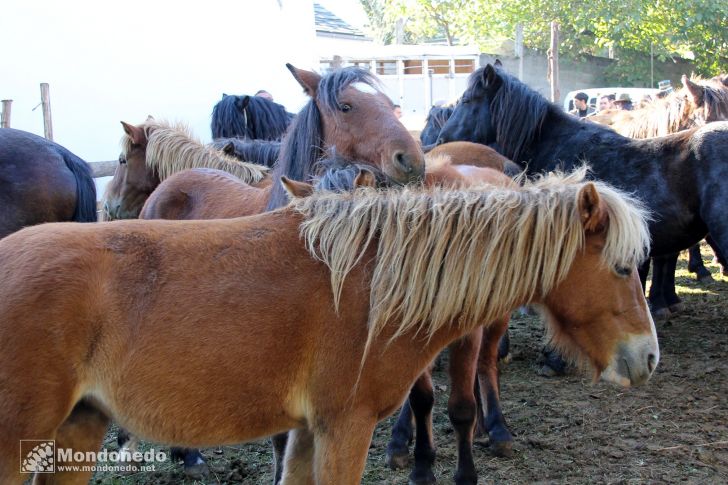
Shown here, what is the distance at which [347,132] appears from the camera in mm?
4148

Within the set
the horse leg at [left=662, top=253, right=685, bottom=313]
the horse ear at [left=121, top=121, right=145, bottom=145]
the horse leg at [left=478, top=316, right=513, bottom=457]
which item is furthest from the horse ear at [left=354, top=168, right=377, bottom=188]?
the horse leg at [left=662, top=253, right=685, bottom=313]

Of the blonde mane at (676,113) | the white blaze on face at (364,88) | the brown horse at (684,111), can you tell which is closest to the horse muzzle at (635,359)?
the white blaze on face at (364,88)

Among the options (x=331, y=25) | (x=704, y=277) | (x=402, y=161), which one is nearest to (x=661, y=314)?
(x=704, y=277)

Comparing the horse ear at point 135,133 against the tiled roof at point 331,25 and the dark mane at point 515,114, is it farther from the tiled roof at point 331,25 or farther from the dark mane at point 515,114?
the tiled roof at point 331,25

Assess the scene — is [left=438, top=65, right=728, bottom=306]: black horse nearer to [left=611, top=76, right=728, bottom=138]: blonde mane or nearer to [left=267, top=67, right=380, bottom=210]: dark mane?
[left=267, top=67, right=380, bottom=210]: dark mane

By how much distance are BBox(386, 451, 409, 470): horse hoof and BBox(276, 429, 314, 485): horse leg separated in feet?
4.84

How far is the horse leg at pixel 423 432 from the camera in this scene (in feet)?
12.8

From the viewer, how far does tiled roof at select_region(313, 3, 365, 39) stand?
31.4 m

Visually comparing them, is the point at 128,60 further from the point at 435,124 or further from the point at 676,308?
the point at 676,308

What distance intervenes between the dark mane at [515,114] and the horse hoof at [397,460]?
3.33m

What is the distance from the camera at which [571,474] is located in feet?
13.1

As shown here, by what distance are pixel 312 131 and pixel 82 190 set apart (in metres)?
2.58

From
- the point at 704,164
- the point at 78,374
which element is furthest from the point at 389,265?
the point at 704,164

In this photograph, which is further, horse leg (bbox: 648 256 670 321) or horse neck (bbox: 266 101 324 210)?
horse leg (bbox: 648 256 670 321)
